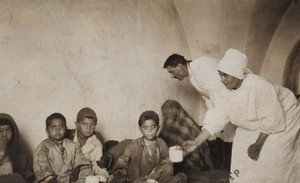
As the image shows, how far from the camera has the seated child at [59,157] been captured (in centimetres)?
305

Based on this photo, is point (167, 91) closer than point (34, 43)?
No

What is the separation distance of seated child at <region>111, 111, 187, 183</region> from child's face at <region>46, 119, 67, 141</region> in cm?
46

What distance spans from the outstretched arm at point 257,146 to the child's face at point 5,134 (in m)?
1.67

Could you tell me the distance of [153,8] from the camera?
4277 mm

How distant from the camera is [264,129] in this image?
8.54 feet

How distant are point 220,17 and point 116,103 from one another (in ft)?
4.20

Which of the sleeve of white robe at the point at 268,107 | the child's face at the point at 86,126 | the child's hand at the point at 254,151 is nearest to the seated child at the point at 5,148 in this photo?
the child's face at the point at 86,126

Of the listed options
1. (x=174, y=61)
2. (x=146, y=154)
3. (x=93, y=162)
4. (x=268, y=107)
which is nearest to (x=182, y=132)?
(x=174, y=61)

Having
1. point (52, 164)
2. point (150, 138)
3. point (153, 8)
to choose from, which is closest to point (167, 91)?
point (153, 8)

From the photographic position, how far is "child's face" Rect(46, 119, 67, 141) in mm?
3146

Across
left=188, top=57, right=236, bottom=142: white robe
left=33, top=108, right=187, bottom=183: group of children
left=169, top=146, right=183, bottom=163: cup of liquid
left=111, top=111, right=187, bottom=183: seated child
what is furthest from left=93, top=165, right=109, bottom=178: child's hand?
left=188, top=57, right=236, bottom=142: white robe

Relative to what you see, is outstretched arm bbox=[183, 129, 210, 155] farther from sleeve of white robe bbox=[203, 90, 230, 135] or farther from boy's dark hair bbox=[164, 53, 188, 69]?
boy's dark hair bbox=[164, 53, 188, 69]

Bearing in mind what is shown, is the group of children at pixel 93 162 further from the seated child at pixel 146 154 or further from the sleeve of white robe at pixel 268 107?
the sleeve of white robe at pixel 268 107

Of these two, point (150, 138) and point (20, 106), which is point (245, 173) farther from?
point (20, 106)
